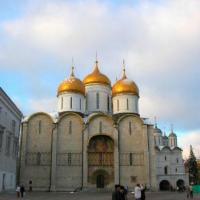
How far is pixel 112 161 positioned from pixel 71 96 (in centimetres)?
1123

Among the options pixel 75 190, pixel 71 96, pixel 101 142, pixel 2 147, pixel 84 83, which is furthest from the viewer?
pixel 84 83

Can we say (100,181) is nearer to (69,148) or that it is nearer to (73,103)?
(69,148)

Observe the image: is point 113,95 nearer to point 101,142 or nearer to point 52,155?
point 101,142

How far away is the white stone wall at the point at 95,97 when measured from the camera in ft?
157

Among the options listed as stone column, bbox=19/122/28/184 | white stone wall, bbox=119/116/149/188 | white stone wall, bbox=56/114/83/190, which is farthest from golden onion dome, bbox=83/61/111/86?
stone column, bbox=19/122/28/184

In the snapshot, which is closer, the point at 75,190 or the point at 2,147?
the point at 2,147

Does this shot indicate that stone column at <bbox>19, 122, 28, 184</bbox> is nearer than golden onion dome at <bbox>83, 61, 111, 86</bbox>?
Yes

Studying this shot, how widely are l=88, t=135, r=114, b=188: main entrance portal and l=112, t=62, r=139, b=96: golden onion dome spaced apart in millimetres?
9147

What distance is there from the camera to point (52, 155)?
3997cm

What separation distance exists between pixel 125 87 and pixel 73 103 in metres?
7.61

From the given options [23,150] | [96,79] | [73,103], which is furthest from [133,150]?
[23,150]

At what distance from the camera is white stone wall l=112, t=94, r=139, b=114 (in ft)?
154

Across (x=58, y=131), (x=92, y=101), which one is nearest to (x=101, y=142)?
(x=58, y=131)

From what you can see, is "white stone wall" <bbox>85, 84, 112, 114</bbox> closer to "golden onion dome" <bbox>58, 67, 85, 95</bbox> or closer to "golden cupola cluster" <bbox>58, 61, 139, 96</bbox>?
"golden cupola cluster" <bbox>58, 61, 139, 96</bbox>
